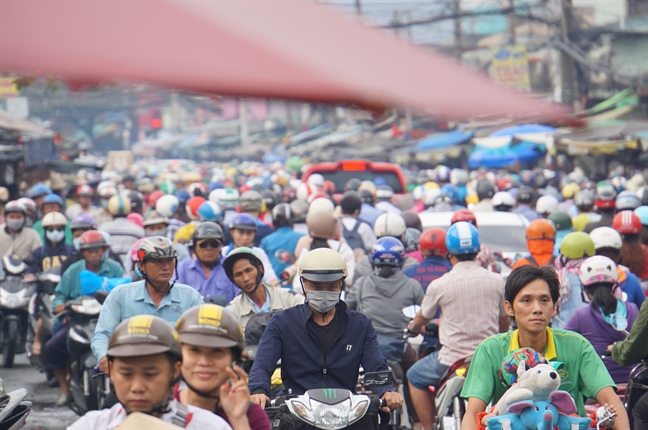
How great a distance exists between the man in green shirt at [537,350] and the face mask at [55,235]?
830 cm

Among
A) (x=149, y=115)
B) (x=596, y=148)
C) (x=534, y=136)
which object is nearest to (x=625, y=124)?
(x=596, y=148)

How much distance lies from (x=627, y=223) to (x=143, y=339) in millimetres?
8050

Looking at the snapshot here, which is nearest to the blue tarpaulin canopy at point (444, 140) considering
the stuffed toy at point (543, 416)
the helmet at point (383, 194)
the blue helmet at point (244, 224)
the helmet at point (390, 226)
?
the helmet at point (383, 194)

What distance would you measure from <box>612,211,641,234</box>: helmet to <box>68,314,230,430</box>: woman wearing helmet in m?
7.86

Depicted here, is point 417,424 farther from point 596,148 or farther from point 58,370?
point 596,148

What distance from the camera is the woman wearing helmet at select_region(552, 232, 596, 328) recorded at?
342 inches

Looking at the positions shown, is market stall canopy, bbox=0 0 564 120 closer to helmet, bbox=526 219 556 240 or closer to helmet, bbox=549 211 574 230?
helmet, bbox=526 219 556 240

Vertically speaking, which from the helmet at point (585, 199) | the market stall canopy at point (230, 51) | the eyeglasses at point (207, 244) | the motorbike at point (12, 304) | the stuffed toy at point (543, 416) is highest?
the market stall canopy at point (230, 51)

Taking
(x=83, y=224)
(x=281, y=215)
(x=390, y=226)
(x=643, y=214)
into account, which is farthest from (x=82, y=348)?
(x=643, y=214)

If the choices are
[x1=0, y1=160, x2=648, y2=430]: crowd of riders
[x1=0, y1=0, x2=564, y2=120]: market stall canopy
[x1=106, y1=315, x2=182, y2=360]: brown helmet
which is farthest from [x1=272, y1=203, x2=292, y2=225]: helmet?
[x1=106, y1=315, x2=182, y2=360]: brown helmet

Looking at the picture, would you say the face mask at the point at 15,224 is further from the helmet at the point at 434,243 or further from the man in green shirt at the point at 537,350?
the man in green shirt at the point at 537,350

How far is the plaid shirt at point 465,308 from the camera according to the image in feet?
25.5

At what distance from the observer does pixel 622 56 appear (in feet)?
124

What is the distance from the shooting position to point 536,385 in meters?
4.57
